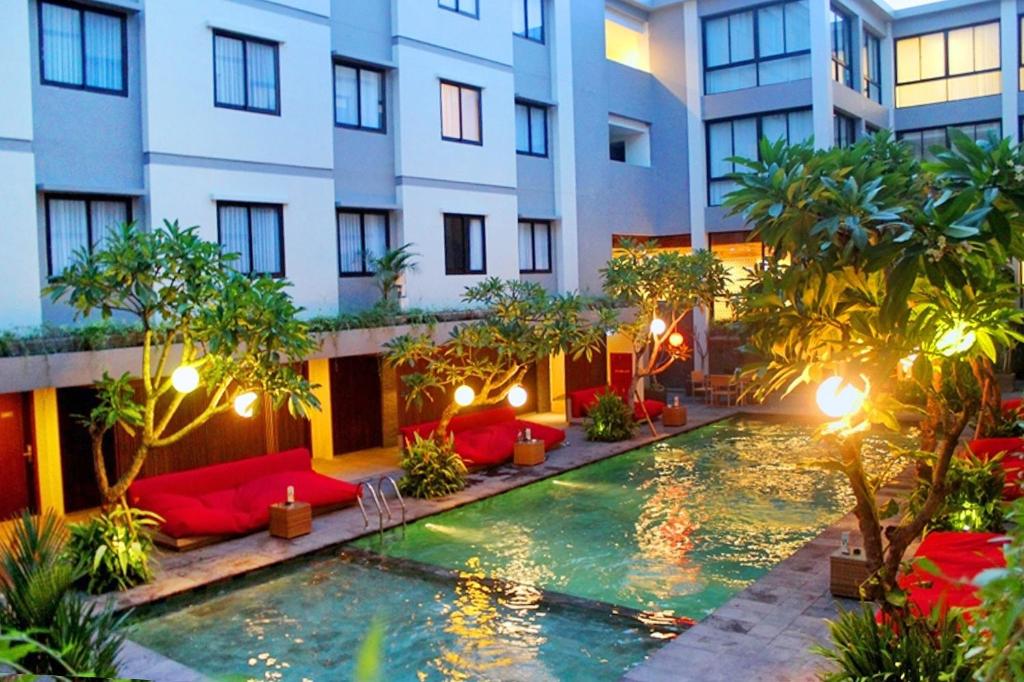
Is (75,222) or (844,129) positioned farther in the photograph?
(844,129)

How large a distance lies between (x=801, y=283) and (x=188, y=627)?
8.68m

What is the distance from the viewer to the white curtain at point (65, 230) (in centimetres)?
1633

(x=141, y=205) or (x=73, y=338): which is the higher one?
(x=141, y=205)

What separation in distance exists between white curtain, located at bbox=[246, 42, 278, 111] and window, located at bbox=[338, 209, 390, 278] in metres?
3.05

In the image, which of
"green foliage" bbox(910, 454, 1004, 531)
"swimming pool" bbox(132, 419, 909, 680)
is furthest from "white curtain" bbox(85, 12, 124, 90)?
"green foliage" bbox(910, 454, 1004, 531)

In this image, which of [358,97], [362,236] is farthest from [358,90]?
[362,236]

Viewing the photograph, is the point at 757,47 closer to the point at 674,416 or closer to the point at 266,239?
the point at 674,416

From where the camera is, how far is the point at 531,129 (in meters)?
27.2

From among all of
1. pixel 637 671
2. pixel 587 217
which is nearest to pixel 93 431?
pixel 637 671

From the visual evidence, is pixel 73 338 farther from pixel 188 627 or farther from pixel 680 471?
pixel 680 471

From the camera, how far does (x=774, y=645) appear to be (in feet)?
32.9

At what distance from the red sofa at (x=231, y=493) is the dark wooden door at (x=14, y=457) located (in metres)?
2.25

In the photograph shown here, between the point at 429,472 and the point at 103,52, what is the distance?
9.56 meters

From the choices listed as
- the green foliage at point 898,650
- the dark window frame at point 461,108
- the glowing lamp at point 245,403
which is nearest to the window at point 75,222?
the glowing lamp at point 245,403
